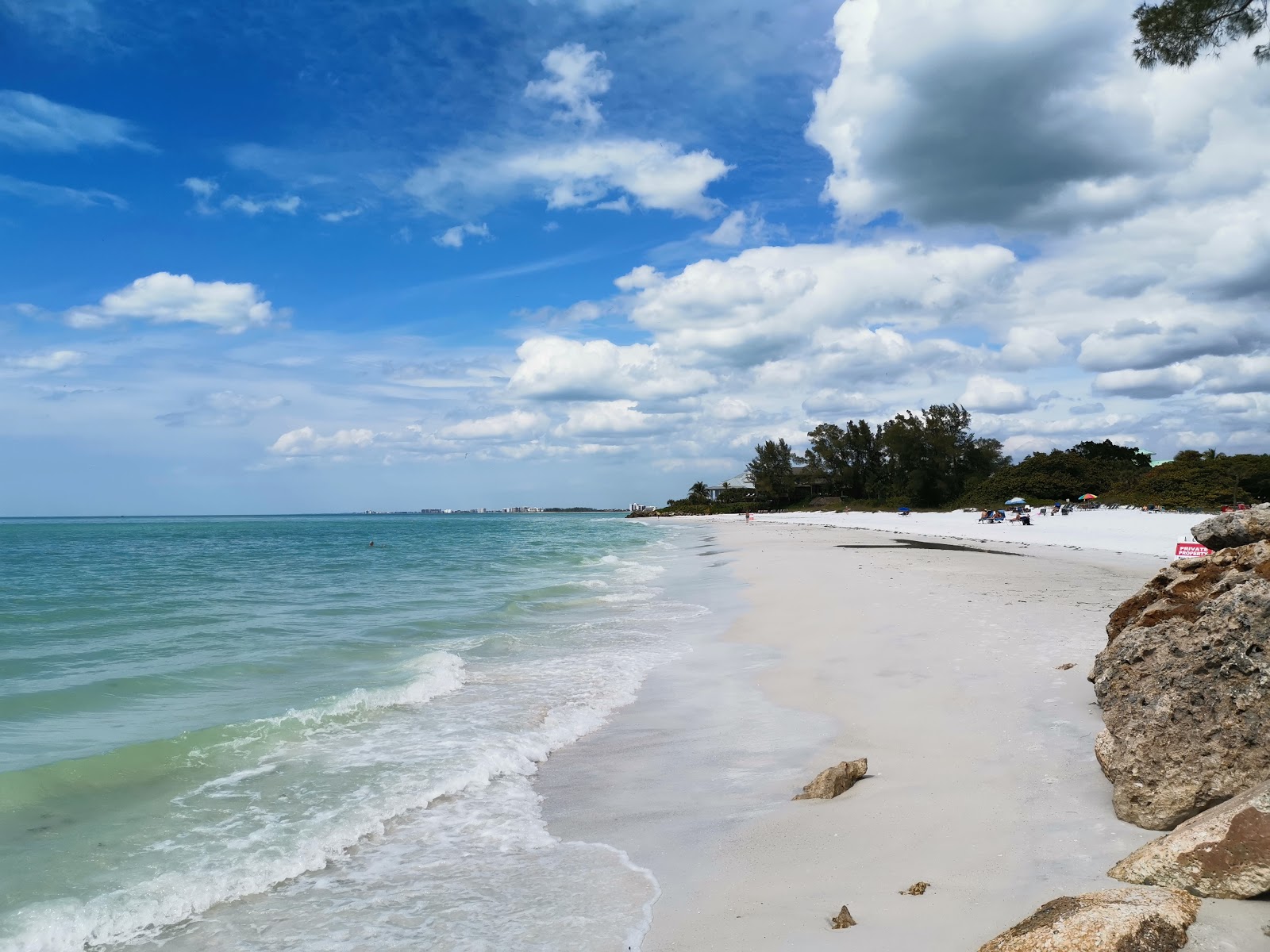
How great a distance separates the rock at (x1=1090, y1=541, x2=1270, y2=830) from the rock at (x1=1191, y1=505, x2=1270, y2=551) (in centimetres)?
170

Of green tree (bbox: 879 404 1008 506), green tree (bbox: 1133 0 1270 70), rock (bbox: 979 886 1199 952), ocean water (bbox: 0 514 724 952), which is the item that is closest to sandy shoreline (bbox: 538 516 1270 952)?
rock (bbox: 979 886 1199 952)

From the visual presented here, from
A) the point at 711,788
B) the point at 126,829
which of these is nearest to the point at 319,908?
the point at 126,829

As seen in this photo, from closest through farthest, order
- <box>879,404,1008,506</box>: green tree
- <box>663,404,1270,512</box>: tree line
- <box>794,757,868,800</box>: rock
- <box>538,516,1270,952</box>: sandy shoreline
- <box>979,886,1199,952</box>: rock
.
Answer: <box>979,886,1199,952</box>: rock < <box>538,516,1270,952</box>: sandy shoreline < <box>794,757,868,800</box>: rock < <box>663,404,1270,512</box>: tree line < <box>879,404,1008,506</box>: green tree

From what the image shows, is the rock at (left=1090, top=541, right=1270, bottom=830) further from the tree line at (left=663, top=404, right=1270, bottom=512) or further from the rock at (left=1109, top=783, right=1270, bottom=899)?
the tree line at (left=663, top=404, right=1270, bottom=512)

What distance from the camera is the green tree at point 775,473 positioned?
10956 cm

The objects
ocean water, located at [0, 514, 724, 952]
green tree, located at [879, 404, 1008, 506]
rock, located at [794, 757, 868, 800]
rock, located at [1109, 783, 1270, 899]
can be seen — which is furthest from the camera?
green tree, located at [879, 404, 1008, 506]

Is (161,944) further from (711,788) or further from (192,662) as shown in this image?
(192,662)

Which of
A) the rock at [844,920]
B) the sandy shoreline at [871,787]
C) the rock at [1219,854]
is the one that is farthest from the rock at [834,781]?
the rock at [1219,854]

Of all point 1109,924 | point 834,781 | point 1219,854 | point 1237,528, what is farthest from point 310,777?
point 1237,528

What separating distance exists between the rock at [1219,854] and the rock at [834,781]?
224 cm

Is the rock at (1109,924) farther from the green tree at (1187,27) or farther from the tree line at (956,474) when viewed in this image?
the tree line at (956,474)

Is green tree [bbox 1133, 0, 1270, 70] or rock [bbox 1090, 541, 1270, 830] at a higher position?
green tree [bbox 1133, 0, 1270, 70]

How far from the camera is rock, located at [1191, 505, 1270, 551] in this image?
6.75 meters

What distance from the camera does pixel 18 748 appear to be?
8242 mm
